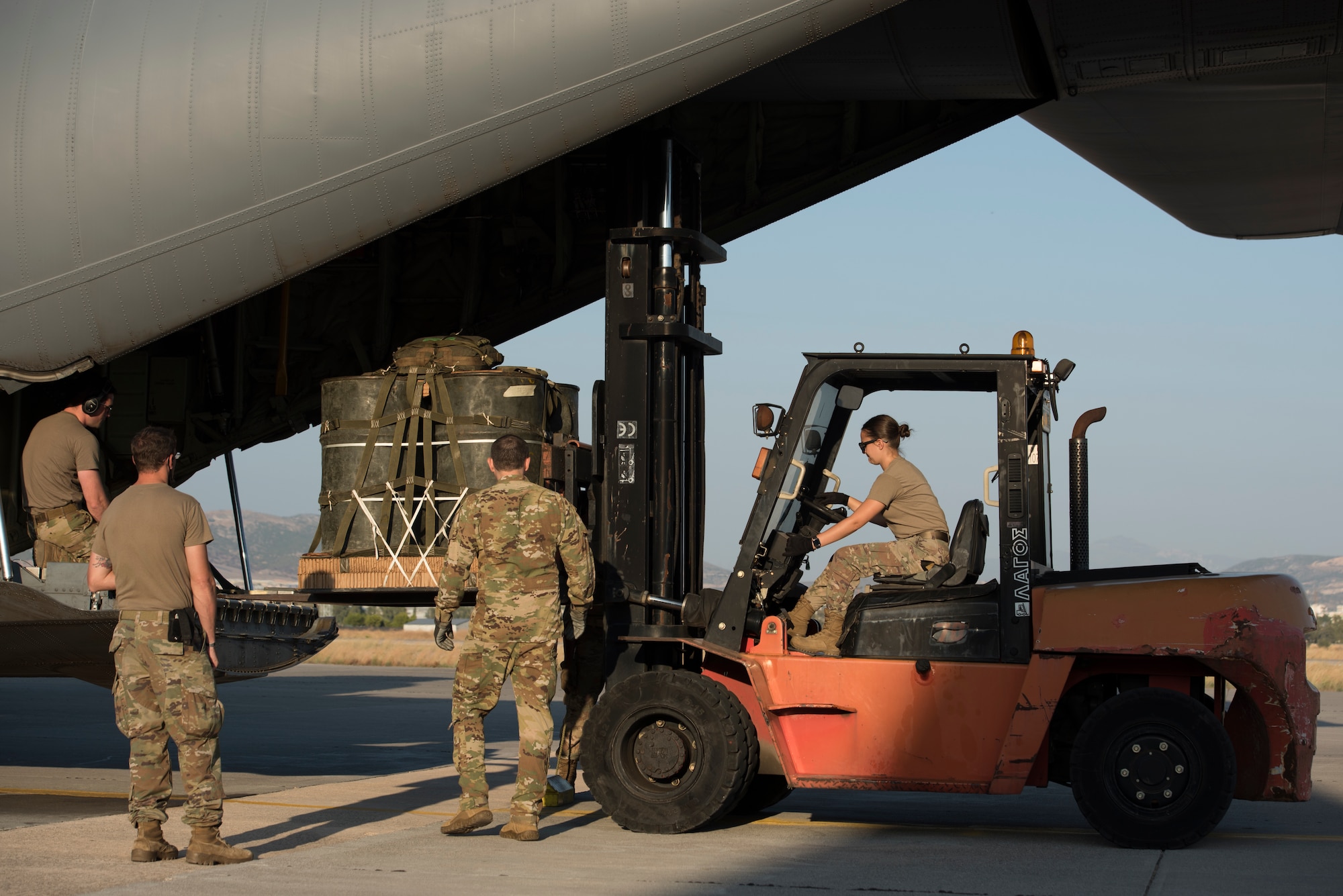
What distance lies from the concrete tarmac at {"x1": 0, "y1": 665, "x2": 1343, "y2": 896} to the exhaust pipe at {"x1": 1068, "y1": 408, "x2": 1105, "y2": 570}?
4.91ft

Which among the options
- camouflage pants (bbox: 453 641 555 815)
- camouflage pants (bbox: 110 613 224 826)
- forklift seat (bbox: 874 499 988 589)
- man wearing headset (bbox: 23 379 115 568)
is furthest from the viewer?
man wearing headset (bbox: 23 379 115 568)

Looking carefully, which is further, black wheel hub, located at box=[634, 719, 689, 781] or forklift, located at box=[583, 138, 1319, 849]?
black wheel hub, located at box=[634, 719, 689, 781]

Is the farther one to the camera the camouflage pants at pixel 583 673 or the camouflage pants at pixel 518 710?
the camouflage pants at pixel 583 673

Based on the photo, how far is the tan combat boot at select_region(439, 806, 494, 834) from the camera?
6.69 metres

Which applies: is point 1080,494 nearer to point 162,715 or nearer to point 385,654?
point 162,715

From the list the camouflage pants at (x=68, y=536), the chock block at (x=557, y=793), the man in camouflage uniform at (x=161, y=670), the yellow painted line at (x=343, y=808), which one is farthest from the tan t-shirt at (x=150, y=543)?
the chock block at (x=557, y=793)

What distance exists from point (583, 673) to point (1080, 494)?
2949 mm

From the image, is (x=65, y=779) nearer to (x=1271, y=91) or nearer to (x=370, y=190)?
(x=370, y=190)

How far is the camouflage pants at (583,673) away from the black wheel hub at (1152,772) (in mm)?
2872

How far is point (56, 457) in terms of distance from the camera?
7.78 meters

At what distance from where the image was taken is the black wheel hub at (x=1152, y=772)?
21.4ft

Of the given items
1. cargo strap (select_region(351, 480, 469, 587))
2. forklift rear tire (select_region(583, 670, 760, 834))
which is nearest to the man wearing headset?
cargo strap (select_region(351, 480, 469, 587))

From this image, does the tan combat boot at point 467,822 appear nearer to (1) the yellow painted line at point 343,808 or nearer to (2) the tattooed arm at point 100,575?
(1) the yellow painted line at point 343,808

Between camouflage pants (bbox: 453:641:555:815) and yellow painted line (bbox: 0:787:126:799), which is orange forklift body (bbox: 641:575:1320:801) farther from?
yellow painted line (bbox: 0:787:126:799)
